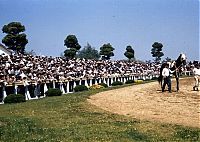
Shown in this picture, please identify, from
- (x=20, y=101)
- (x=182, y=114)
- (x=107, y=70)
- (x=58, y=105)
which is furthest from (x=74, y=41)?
(x=182, y=114)

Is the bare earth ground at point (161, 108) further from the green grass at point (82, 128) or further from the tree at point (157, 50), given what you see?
the tree at point (157, 50)

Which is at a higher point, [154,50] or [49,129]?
[154,50]

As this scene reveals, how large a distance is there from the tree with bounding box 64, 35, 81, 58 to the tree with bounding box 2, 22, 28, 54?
307 inches

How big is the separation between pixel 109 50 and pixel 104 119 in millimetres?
60786

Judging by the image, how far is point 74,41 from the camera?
64.8 metres

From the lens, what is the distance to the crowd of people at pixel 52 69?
98.3ft

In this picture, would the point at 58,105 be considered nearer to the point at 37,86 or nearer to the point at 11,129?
the point at 11,129

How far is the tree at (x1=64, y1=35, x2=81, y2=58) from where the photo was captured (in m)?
64.2

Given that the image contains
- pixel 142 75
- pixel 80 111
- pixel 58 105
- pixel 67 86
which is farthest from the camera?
pixel 142 75

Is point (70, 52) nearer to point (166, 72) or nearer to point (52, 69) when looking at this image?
point (52, 69)

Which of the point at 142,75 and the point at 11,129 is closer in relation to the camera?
the point at 11,129

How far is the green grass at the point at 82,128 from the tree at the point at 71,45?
4693cm

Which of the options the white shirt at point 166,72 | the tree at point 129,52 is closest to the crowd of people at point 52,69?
the white shirt at point 166,72

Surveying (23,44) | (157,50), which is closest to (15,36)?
(23,44)
